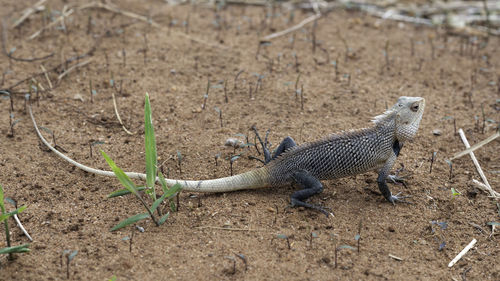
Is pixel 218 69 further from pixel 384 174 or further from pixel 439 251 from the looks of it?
pixel 439 251

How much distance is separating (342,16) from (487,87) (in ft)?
9.57

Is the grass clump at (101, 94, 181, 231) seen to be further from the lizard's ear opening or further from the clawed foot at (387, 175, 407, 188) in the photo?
the lizard's ear opening

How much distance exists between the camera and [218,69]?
6625 millimetres

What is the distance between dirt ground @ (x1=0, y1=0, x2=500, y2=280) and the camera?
373 centimetres

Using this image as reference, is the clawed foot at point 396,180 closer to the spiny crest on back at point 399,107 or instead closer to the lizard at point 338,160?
the lizard at point 338,160

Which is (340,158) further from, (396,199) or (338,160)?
(396,199)

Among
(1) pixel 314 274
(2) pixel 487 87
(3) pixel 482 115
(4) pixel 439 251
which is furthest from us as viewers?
(2) pixel 487 87

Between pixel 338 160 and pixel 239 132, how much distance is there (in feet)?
4.25

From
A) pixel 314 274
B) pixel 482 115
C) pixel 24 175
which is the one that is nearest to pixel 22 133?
pixel 24 175

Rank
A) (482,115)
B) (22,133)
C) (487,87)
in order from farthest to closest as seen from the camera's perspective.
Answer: (487,87) < (482,115) < (22,133)

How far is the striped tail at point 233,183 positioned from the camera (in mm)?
4238

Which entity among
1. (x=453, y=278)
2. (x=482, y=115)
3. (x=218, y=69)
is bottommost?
(x=453, y=278)

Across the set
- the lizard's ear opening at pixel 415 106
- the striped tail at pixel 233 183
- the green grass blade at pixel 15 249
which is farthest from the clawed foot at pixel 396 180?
the green grass blade at pixel 15 249

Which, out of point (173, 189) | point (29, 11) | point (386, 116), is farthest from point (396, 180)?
point (29, 11)
